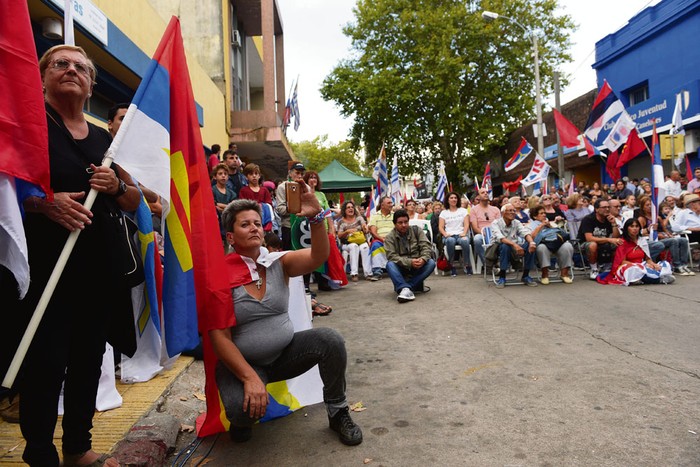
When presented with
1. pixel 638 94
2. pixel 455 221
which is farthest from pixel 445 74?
pixel 455 221

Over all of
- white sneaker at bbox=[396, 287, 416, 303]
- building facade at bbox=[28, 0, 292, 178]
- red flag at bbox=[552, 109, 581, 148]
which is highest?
building facade at bbox=[28, 0, 292, 178]

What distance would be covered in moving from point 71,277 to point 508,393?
2.80 meters

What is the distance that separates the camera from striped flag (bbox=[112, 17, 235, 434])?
2.56 metres

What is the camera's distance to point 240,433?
304 centimetres

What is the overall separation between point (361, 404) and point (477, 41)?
25.8m

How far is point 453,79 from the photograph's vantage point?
26078 mm

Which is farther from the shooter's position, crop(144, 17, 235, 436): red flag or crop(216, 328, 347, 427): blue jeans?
crop(216, 328, 347, 427): blue jeans

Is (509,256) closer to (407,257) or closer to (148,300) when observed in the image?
(407,257)

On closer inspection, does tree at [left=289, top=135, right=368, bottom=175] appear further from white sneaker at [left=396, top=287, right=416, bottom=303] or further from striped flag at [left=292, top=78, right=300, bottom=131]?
white sneaker at [left=396, top=287, right=416, bottom=303]

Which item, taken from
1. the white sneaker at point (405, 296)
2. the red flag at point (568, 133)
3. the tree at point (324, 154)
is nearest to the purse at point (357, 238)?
the white sneaker at point (405, 296)

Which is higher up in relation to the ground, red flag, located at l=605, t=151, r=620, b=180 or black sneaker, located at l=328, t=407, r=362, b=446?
red flag, located at l=605, t=151, r=620, b=180

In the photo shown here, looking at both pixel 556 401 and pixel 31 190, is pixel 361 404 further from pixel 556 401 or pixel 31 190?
pixel 31 190

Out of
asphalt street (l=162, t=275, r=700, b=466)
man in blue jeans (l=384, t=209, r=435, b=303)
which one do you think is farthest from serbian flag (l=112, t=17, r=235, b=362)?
man in blue jeans (l=384, t=209, r=435, b=303)

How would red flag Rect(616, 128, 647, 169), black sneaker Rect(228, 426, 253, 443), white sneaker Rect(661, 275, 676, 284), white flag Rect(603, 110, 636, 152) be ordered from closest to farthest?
black sneaker Rect(228, 426, 253, 443) < white sneaker Rect(661, 275, 676, 284) < red flag Rect(616, 128, 647, 169) < white flag Rect(603, 110, 636, 152)
